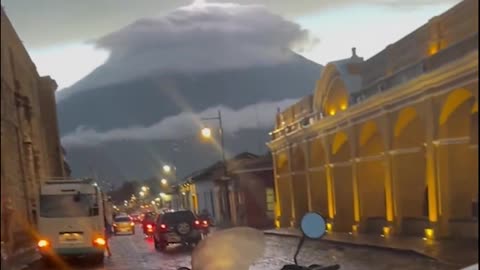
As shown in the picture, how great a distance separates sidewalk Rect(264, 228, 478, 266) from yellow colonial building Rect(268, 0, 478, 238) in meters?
0.08

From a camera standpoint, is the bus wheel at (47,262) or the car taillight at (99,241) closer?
the bus wheel at (47,262)

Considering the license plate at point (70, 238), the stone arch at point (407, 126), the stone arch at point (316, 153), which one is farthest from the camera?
the stone arch at point (316, 153)

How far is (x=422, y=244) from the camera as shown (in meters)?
5.55

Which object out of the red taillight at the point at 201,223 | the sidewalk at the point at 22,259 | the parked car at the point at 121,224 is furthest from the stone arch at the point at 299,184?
the parked car at the point at 121,224

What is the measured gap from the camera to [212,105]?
4301 mm

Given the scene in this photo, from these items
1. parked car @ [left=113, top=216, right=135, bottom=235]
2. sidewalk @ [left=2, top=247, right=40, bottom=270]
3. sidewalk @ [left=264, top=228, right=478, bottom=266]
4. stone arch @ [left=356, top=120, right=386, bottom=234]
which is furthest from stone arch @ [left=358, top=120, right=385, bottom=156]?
parked car @ [left=113, top=216, right=135, bottom=235]

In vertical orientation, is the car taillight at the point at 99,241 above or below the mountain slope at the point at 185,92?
below

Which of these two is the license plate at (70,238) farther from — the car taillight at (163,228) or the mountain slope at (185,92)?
the car taillight at (163,228)

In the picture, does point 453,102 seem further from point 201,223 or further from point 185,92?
point 201,223

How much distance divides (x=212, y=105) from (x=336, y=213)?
234 centimetres

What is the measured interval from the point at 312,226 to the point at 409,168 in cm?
156

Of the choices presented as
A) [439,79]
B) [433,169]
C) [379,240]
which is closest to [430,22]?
[439,79]

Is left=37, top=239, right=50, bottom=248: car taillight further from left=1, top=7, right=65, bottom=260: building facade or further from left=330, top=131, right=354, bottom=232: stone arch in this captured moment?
left=330, top=131, right=354, bottom=232: stone arch

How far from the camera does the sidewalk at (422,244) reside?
3.45 metres
